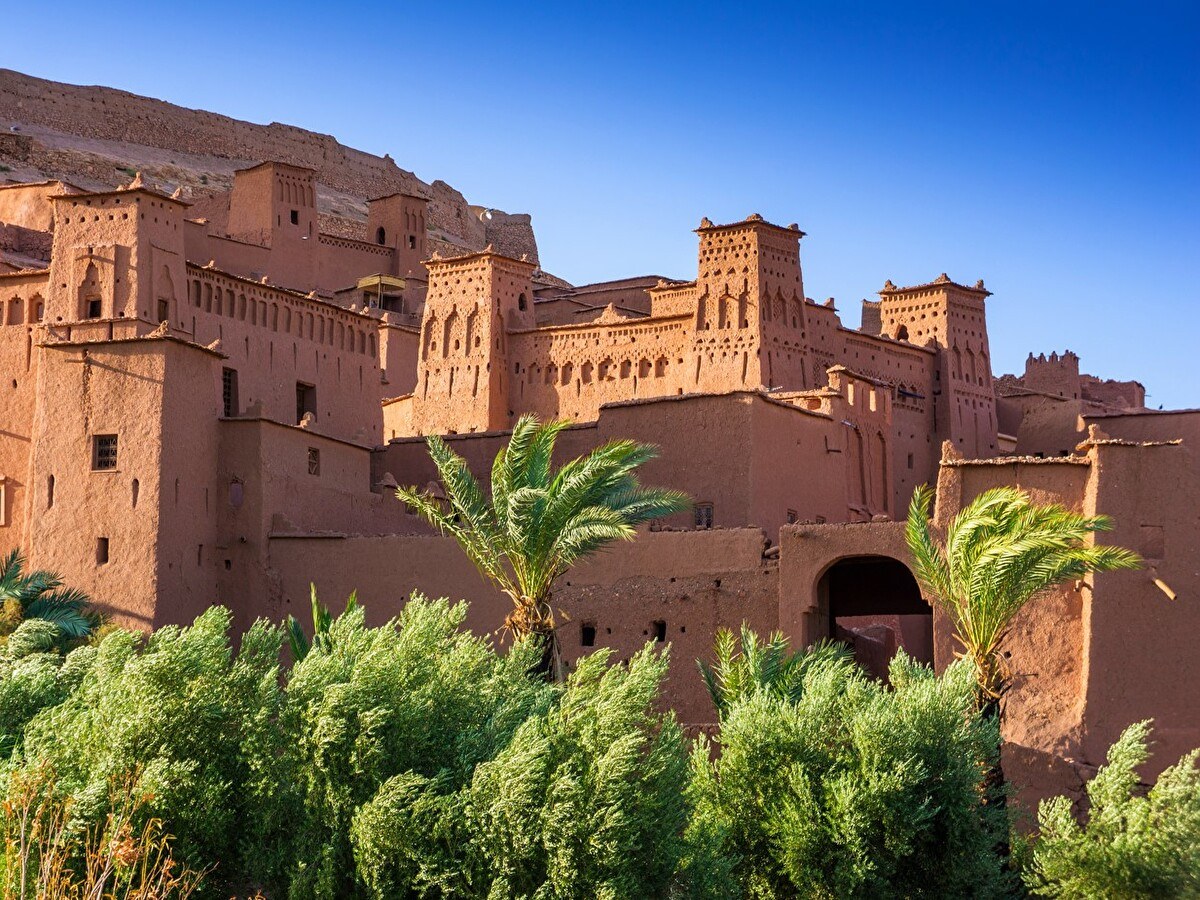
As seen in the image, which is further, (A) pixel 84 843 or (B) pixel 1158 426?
(B) pixel 1158 426

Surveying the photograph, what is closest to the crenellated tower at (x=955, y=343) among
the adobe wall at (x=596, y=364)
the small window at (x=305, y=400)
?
the adobe wall at (x=596, y=364)

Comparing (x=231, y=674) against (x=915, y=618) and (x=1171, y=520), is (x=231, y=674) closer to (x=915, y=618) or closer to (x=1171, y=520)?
(x=1171, y=520)

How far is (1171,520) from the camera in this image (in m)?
27.1

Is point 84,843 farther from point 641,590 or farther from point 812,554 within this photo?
point 812,554

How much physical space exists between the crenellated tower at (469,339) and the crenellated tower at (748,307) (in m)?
4.52

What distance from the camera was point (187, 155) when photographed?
230 ft

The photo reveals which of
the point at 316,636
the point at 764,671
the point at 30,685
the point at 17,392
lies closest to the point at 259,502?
the point at 17,392

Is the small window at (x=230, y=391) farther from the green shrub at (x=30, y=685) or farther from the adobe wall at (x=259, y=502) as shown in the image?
the green shrub at (x=30, y=685)

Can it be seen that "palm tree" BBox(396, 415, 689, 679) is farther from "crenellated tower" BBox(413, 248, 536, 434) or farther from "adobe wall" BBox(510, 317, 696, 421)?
"crenellated tower" BBox(413, 248, 536, 434)

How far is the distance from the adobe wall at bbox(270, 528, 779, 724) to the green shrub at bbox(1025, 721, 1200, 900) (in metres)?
6.85

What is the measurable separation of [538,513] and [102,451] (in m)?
9.66

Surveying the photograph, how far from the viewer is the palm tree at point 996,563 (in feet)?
77.3

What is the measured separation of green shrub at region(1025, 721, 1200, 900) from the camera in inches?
861

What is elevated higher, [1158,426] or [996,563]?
[1158,426]
